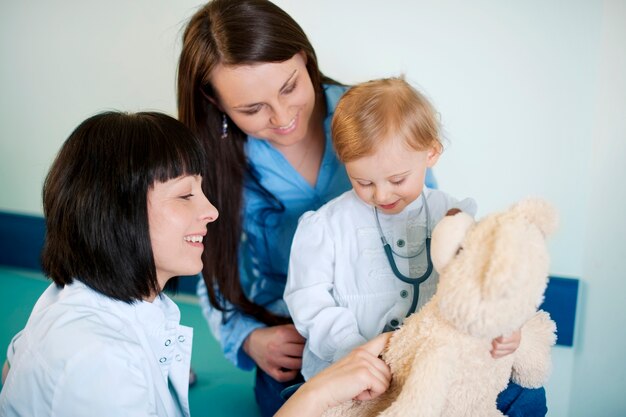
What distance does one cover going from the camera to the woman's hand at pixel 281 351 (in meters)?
1.42

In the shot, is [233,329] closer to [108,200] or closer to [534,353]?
[108,200]

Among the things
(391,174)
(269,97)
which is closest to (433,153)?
(391,174)

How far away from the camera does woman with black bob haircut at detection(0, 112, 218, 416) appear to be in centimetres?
96

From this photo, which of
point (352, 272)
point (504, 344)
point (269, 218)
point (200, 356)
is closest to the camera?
point (504, 344)

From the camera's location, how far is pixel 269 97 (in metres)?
1.24

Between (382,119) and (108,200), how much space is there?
0.49 meters

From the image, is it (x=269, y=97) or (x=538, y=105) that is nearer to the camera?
(x=269, y=97)

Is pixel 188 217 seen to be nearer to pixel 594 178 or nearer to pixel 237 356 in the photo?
pixel 237 356

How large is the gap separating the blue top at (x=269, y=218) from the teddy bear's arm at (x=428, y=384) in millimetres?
612

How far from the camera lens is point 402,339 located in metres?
0.91

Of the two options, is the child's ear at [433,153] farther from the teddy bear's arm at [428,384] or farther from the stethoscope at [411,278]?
the teddy bear's arm at [428,384]

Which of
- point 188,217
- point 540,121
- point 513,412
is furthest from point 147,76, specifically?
point 513,412

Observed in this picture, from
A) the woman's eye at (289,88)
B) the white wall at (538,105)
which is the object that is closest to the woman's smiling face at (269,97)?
the woman's eye at (289,88)

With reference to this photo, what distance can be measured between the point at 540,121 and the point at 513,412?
2.84 feet
